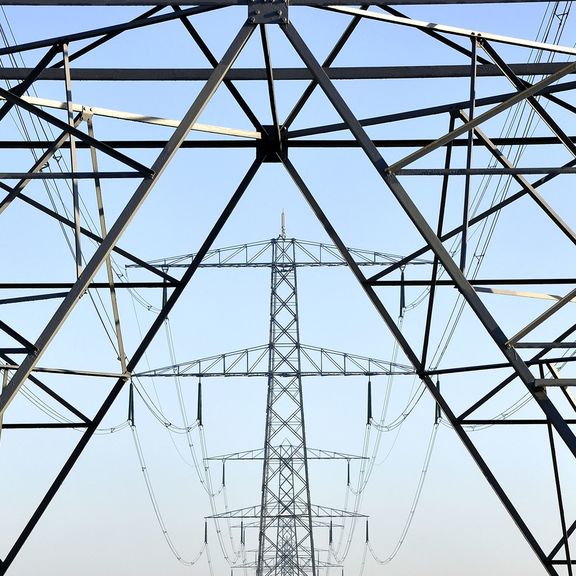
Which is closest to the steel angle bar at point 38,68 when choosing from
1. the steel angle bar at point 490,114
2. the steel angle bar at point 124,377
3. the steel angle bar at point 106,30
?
the steel angle bar at point 106,30

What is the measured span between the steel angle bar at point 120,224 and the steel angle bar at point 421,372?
3294 mm

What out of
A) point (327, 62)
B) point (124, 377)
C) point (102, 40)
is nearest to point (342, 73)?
point (327, 62)

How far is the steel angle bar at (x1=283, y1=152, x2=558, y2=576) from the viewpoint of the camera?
50.1ft

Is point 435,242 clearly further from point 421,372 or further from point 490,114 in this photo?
point 421,372

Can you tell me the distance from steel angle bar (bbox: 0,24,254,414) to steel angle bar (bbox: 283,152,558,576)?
3294mm

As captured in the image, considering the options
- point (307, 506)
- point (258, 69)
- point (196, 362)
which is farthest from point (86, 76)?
point (307, 506)

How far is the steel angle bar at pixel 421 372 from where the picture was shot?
15258 millimetres

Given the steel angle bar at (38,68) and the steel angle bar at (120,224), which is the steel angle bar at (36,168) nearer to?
the steel angle bar at (38,68)

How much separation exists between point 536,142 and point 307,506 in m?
32.4

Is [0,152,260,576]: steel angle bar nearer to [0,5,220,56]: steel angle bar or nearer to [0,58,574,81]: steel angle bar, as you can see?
[0,58,574,81]: steel angle bar

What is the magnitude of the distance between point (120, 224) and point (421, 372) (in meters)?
5.33

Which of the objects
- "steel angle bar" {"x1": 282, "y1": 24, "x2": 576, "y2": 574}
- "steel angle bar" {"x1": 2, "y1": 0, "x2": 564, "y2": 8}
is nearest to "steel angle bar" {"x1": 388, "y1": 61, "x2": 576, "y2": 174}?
"steel angle bar" {"x1": 282, "y1": 24, "x2": 576, "y2": 574}

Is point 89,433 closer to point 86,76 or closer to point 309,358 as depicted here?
point 86,76

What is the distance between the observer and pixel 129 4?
1341 cm
